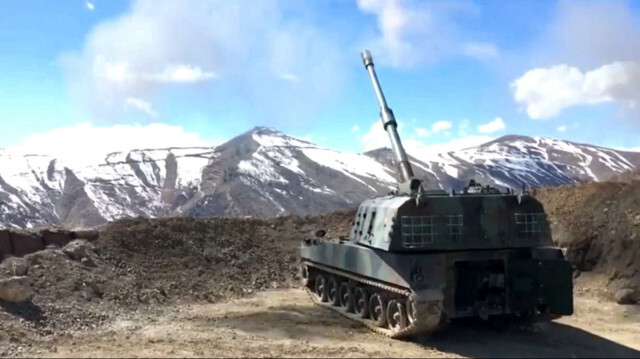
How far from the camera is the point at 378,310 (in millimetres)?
14000

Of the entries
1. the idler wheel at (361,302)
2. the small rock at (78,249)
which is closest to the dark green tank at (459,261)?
the idler wheel at (361,302)

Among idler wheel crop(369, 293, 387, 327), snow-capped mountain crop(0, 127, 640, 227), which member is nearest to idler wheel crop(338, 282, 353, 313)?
idler wheel crop(369, 293, 387, 327)

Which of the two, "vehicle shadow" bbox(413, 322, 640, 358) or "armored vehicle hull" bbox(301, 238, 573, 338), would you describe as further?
"armored vehicle hull" bbox(301, 238, 573, 338)

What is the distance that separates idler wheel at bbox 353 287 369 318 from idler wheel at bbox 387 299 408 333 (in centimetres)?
108

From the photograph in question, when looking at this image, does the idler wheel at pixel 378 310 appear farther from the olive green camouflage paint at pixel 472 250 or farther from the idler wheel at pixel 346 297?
the idler wheel at pixel 346 297

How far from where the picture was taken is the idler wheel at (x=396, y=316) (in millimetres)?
12750

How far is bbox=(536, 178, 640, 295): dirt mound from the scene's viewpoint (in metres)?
18.3

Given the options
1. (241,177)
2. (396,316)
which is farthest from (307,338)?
(241,177)

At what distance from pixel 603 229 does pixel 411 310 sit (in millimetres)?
10003

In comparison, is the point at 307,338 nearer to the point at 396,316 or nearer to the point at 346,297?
the point at 396,316

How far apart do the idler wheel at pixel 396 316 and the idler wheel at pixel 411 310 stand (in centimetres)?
17

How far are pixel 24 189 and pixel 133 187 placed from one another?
16.6m

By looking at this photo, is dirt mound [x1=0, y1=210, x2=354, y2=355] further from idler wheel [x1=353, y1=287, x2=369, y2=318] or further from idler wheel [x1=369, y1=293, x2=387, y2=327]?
idler wheel [x1=369, y1=293, x2=387, y2=327]

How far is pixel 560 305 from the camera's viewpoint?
12820 millimetres
